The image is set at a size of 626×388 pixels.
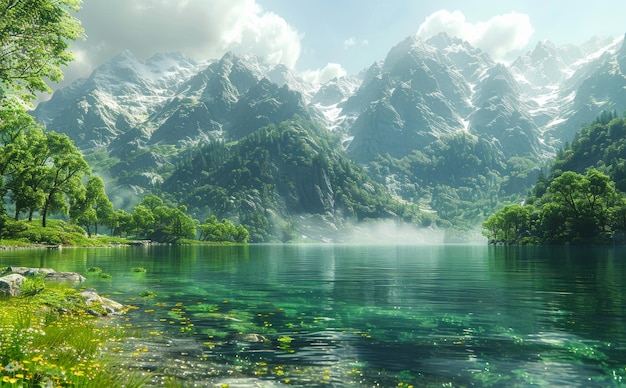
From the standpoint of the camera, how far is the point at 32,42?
3384cm

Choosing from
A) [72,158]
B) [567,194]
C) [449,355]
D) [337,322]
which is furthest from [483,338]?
[567,194]

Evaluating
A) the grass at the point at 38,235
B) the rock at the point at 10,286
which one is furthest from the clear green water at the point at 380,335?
the grass at the point at 38,235

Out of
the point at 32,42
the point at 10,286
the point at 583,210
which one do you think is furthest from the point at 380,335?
the point at 583,210

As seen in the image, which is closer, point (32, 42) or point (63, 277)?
point (32, 42)

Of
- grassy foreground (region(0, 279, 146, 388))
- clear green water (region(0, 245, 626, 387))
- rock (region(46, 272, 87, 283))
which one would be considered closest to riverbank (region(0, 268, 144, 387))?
grassy foreground (region(0, 279, 146, 388))

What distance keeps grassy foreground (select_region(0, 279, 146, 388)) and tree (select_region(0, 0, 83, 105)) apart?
16.5m

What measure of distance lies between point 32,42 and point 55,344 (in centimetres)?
2756

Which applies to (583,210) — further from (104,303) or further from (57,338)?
(57,338)

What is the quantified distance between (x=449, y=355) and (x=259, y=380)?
8.83m

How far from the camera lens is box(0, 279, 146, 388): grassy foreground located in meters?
11.1

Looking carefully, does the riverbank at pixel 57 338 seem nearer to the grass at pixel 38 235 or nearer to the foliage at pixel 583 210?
the grass at pixel 38 235

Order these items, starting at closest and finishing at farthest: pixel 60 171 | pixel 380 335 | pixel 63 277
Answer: pixel 380 335
pixel 63 277
pixel 60 171

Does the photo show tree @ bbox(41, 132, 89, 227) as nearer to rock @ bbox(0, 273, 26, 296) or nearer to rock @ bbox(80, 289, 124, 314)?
rock @ bbox(0, 273, 26, 296)

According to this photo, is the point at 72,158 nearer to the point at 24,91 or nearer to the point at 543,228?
the point at 24,91
